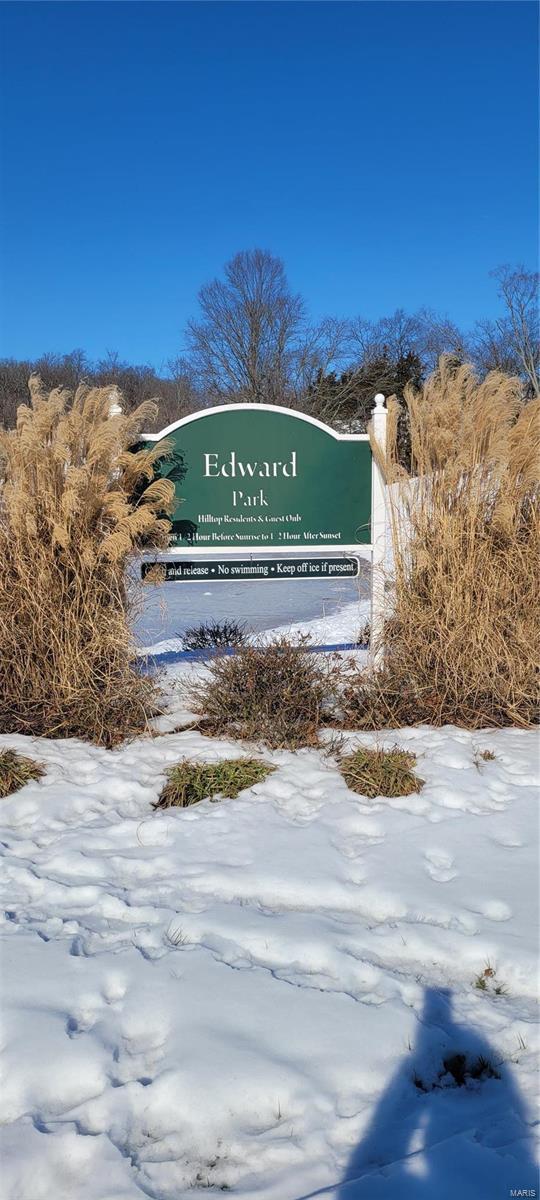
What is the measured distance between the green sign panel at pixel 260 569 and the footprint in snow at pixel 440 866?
3196 mm

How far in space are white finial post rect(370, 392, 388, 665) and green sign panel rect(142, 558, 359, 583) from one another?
401 mm

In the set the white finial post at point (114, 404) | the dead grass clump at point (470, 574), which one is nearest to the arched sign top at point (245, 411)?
the white finial post at point (114, 404)

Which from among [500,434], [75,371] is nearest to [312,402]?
[75,371]

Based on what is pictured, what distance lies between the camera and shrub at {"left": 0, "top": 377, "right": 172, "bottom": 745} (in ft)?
17.3

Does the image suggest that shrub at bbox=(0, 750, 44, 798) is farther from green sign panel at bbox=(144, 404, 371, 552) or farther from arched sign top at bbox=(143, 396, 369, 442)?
arched sign top at bbox=(143, 396, 369, 442)

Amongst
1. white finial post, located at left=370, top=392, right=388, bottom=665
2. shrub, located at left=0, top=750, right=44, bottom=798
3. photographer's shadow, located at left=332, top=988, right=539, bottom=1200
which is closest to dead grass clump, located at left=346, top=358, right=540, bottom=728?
white finial post, located at left=370, top=392, right=388, bottom=665

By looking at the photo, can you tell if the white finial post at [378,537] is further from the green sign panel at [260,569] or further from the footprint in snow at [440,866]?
the footprint in snow at [440,866]

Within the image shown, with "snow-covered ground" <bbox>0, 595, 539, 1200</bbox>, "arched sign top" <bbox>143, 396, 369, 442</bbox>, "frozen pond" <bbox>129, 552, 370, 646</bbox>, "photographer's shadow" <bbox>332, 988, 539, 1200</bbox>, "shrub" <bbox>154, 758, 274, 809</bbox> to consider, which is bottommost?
"photographer's shadow" <bbox>332, 988, 539, 1200</bbox>

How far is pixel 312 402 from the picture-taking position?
35.6 m

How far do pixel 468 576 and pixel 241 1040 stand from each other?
384 cm

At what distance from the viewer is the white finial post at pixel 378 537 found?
6.04m

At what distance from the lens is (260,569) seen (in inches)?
256

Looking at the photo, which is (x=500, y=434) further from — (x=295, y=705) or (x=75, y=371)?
(x=75, y=371)

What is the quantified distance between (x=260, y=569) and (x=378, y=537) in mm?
1030
